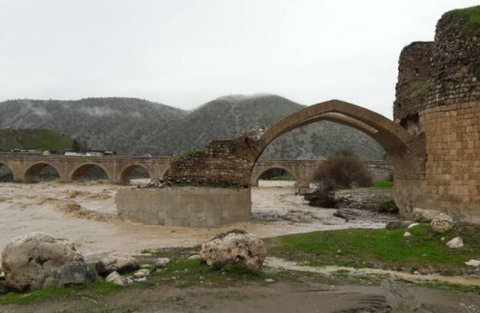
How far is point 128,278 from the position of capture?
7.62 metres

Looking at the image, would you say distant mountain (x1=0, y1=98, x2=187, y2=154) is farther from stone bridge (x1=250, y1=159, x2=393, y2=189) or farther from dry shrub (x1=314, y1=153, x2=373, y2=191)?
dry shrub (x1=314, y1=153, x2=373, y2=191)

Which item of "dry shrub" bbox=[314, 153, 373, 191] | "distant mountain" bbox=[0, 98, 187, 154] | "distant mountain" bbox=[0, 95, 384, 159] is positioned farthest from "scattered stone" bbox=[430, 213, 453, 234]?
"distant mountain" bbox=[0, 98, 187, 154]

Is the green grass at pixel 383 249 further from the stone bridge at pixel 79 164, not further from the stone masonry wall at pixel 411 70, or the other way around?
the stone bridge at pixel 79 164

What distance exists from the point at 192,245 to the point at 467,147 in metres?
8.62

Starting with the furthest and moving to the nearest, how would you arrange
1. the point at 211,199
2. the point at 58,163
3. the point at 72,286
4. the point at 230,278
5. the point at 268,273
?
1. the point at 58,163
2. the point at 211,199
3. the point at 268,273
4. the point at 230,278
5. the point at 72,286

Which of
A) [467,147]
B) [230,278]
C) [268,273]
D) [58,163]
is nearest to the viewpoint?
[230,278]

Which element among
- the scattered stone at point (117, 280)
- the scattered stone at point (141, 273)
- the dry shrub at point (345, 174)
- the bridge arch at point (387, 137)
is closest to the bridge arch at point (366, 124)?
the bridge arch at point (387, 137)

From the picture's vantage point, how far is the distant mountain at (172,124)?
9138cm

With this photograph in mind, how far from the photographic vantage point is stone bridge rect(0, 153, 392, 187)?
52375mm

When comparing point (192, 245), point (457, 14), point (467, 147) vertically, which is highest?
point (457, 14)

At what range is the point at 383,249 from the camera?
10.2 metres

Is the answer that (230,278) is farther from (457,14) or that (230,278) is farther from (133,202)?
(457,14)

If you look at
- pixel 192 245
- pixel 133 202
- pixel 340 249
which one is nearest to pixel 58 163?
pixel 133 202

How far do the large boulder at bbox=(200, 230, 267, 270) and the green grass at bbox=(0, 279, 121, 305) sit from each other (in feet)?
5.59
